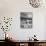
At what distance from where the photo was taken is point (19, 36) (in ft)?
15.4

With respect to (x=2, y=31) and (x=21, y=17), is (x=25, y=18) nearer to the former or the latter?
(x=21, y=17)

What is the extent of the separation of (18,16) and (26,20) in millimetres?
347

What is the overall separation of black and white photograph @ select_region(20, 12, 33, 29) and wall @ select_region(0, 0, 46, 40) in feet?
0.38

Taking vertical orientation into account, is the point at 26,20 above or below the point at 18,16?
below

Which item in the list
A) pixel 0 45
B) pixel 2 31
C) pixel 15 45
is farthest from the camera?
pixel 2 31

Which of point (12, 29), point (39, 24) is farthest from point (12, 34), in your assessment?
point (39, 24)

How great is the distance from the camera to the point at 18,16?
4727 mm

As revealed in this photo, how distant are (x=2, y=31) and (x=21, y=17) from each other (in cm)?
90

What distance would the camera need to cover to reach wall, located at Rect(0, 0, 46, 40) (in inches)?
184

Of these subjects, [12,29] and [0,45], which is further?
[12,29]

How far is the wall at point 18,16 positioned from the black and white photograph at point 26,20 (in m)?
0.12

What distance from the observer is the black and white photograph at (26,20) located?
4.73m

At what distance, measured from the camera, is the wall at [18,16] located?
4.67 m

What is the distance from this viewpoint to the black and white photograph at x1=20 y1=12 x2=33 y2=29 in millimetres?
4734
